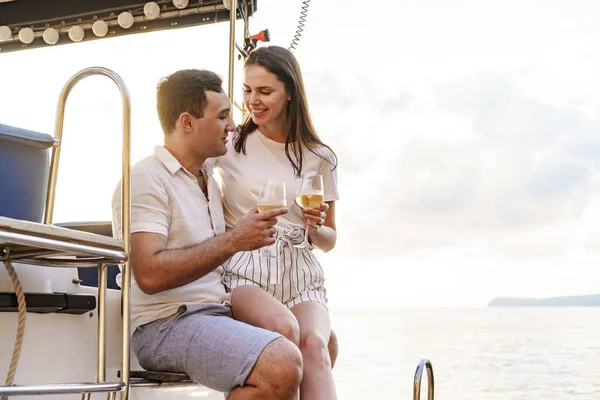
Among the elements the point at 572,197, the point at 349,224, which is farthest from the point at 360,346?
the point at 572,197

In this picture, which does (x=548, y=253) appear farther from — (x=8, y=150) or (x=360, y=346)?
(x=8, y=150)

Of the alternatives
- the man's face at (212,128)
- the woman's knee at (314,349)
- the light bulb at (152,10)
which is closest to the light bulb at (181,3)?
the light bulb at (152,10)

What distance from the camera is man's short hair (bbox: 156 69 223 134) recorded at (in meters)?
Result: 2.47

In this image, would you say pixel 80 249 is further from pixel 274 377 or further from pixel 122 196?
pixel 274 377

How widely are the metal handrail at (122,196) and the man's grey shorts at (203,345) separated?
8.1 inches

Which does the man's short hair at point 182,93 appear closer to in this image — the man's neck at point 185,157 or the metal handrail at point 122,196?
the man's neck at point 185,157

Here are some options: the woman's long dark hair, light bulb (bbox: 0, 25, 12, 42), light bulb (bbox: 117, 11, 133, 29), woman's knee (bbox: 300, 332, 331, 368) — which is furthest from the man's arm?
light bulb (bbox: 0, 25, 12, 42)

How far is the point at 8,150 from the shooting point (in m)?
1.95

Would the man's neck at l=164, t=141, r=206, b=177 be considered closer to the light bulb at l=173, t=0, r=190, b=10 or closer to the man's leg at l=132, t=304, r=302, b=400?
the man's leg at l=132, t=304, r=302, b=400

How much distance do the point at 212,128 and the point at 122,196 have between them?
1.79 ft

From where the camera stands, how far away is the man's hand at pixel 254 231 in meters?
2.21

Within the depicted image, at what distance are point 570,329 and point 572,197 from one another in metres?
6.16

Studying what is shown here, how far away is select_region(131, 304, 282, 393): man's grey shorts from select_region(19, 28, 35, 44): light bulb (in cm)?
368

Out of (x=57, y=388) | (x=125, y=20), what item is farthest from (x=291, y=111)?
(x=125, y=20)
